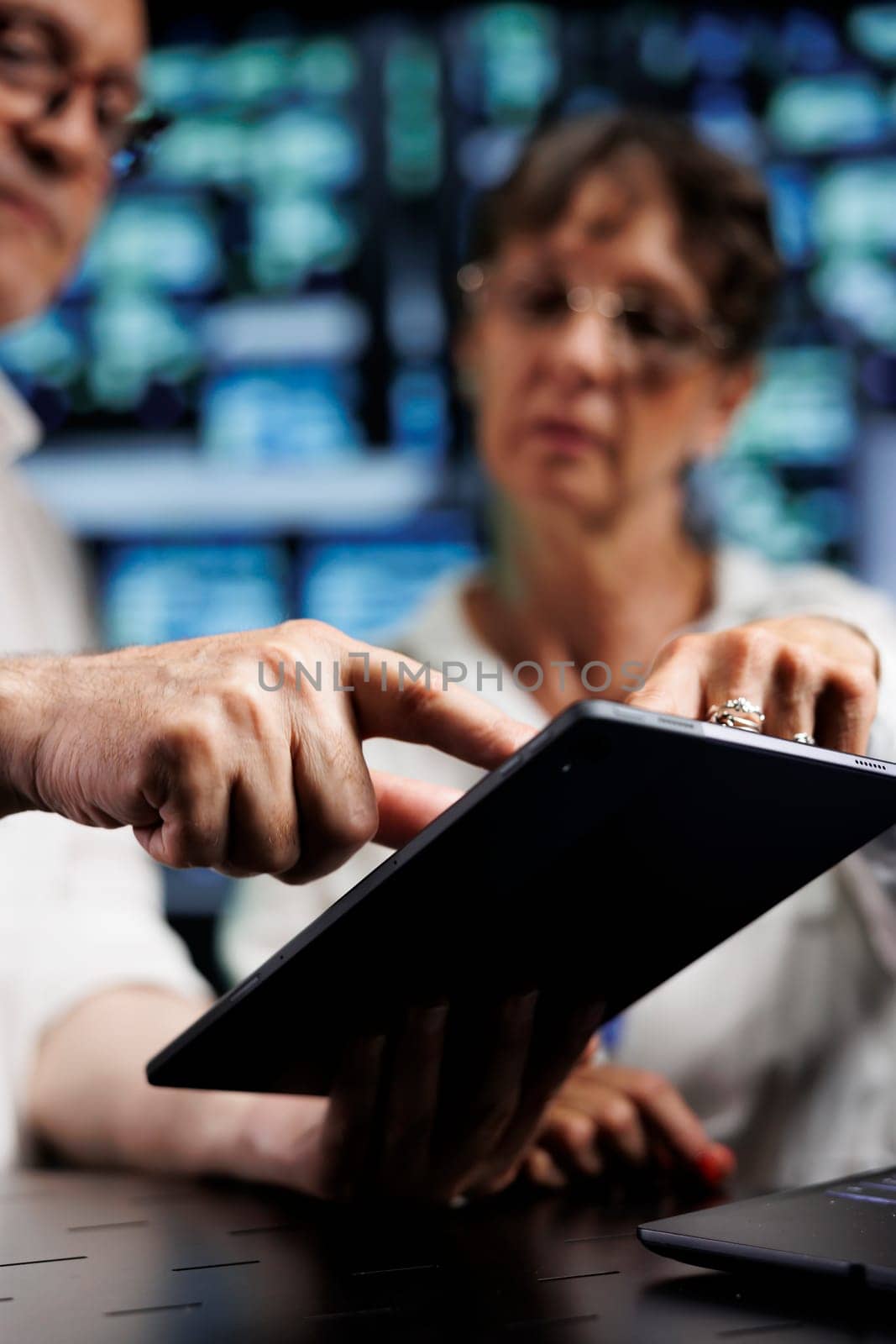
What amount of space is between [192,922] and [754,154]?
1.77 metres

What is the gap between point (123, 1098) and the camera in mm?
837

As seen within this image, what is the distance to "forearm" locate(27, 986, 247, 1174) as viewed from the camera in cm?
76

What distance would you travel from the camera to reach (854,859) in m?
0.88

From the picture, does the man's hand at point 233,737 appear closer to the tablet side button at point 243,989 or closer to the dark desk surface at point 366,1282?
the tablet side button at point 243,989

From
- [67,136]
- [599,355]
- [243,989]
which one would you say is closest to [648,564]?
[599,355]

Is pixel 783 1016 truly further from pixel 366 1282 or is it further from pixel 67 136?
pixel 67 136

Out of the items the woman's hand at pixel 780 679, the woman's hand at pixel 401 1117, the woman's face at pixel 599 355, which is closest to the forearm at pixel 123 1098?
the woman's hand at pixel 401 1117

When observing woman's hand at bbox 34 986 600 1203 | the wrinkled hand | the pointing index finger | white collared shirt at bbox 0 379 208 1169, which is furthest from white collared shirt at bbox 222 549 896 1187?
the pointing index finger

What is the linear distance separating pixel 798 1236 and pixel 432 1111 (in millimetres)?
208

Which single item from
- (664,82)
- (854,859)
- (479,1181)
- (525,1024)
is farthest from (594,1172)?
(664,82)

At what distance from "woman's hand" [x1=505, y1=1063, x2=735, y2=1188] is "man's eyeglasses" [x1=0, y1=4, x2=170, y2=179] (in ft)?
3.20

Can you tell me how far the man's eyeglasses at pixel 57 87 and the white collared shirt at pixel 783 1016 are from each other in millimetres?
649

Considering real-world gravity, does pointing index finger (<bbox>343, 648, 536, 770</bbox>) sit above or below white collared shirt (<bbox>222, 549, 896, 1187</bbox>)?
above

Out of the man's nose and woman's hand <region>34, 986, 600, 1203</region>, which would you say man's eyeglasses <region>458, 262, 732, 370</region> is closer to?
the man's nose
